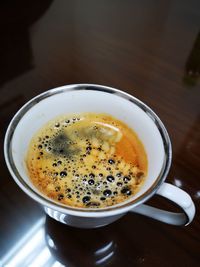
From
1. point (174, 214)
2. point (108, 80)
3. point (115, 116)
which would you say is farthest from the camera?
point (108, 80)

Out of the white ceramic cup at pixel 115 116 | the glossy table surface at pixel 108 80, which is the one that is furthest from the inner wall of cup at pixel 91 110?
the glossy table surface at pixel 108 80

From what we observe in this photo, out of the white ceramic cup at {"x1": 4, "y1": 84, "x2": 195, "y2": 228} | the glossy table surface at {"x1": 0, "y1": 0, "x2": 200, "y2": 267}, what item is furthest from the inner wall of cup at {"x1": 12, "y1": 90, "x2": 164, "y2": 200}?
the glossy table surface at {"x1": 0, "y1": 0, "x2": 200, "y2": 267}

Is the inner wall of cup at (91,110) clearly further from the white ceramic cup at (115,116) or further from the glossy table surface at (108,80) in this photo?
the glossy table surface at (108,80)

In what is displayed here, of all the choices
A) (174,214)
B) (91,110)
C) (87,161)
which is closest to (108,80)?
(91,110)

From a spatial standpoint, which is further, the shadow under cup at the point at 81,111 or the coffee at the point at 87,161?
the coffee at the point at 87,161

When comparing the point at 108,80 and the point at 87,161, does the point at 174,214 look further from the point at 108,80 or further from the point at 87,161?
the point at 108,80

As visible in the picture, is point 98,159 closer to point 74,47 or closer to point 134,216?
point 134,216
